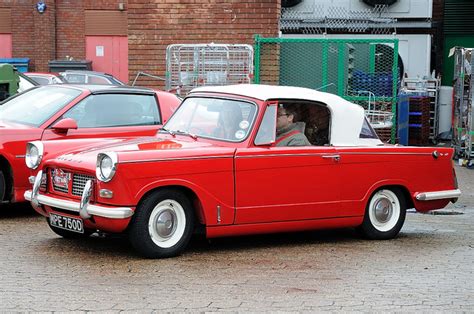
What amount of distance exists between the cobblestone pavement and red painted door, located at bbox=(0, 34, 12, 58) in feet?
74.6

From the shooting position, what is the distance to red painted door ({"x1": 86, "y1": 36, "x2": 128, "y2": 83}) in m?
30.8

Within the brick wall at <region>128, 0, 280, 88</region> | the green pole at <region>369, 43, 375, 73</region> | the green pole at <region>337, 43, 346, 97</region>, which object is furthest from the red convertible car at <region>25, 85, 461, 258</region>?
the green pole at <region>369, 43, 375, 73</region>

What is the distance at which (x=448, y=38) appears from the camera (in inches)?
1084

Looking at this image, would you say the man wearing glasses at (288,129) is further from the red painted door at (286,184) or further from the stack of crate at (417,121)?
the stack of crate at (417,121)

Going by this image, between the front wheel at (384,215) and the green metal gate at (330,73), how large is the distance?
270 inches

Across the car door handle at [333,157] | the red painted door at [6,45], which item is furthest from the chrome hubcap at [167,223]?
the red painted door at [6,45]

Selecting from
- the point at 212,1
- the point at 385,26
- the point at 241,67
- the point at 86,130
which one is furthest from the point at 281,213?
the point at 385,26

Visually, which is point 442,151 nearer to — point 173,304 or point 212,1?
point 173,304

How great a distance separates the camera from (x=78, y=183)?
25.0 ft

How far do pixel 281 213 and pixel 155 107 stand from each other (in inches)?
123

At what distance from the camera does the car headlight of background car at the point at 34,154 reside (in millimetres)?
8594

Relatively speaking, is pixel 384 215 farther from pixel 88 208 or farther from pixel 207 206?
pixel 88 208

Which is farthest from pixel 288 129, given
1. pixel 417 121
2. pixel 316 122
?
pixel 417 121

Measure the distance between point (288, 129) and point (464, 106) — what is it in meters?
9.56
